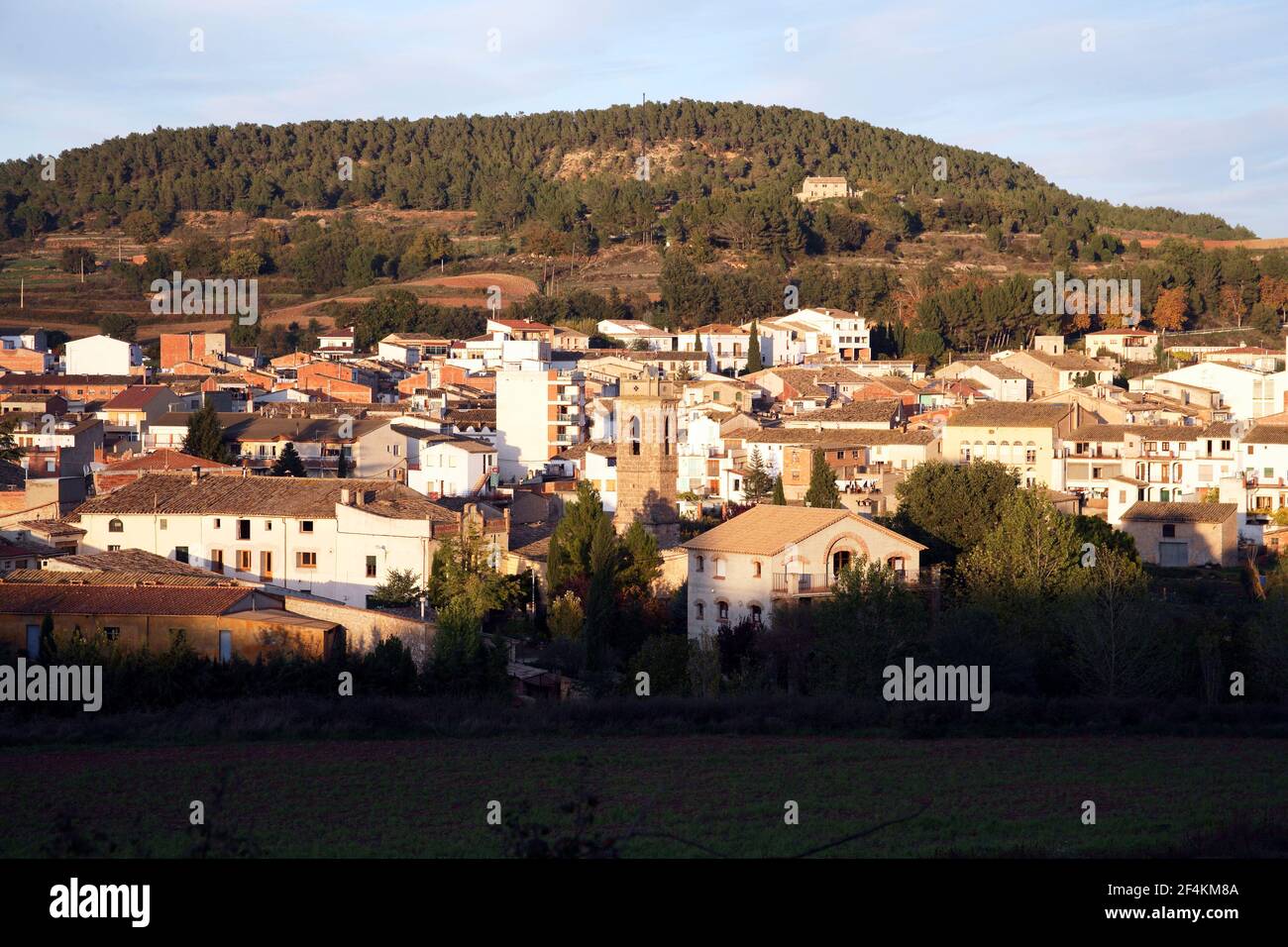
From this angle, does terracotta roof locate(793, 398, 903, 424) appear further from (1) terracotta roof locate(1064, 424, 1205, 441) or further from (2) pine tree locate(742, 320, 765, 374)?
(2) pine tree locate(742, 320, 765, 374)

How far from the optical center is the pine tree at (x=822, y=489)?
1174 inches

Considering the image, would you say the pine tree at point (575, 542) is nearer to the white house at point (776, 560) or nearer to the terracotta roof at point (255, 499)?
the white house at point (776, 560)

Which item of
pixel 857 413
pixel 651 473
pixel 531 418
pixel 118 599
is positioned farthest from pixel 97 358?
pixel 118 599

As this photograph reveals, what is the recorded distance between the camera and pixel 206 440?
37188 mm

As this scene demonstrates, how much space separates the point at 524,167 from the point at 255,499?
88562 millimetres

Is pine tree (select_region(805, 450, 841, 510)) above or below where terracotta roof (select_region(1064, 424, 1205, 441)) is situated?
below

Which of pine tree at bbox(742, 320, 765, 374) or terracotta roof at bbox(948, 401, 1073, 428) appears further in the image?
pine tree at bbox(742, 320, 765, 374)

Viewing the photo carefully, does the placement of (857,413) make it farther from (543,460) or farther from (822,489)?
(822,489)

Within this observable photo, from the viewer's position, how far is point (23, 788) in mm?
11891

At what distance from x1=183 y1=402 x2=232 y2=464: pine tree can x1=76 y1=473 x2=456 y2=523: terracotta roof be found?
360 inches

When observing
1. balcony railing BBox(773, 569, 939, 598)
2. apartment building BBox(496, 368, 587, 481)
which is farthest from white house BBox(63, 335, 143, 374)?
balcony railing BBox(773, 569, 939, 598)

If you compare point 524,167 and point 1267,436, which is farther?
point 524,167

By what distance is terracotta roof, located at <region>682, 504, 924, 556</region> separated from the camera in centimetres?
2267
